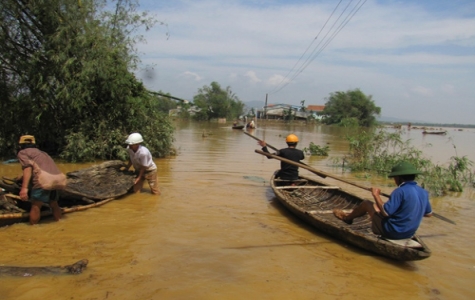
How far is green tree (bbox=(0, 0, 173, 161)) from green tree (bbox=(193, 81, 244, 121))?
42.1m

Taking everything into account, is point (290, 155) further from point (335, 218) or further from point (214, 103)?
point (214, 103)

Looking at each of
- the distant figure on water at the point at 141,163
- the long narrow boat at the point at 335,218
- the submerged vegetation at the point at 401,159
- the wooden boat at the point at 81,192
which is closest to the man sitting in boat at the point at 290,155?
the long narrow boat at the point at 335,218

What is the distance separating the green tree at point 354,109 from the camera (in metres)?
53.8

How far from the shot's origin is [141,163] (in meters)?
6.83

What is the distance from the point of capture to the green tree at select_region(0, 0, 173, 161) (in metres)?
9.61

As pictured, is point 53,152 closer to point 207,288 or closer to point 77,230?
point 77,230

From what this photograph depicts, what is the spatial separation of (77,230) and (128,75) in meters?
6.83

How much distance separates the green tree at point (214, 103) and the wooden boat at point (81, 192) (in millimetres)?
46163

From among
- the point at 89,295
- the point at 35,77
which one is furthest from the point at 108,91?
the point at 89,295

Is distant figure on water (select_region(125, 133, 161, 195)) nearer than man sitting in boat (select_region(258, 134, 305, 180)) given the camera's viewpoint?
Yes

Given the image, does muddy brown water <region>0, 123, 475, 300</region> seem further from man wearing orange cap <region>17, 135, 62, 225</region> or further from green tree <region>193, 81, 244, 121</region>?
green tree <region>193, 81, 244, 121</region>

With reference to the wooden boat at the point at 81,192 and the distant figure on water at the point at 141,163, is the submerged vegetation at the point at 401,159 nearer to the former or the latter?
the distant figure on water at the point at 141,163

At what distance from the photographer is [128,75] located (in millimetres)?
10703

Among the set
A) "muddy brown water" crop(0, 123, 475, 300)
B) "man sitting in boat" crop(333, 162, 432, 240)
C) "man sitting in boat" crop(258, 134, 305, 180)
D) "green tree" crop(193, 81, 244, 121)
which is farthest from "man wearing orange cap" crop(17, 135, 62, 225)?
"green tree" crop(193, 81, 244, 121)
